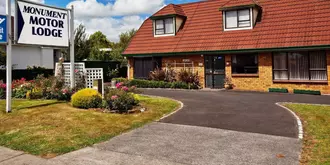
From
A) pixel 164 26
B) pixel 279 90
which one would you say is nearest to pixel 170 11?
pixel 164 26

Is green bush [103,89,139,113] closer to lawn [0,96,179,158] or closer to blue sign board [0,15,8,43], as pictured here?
lawn [0,96,179,158]

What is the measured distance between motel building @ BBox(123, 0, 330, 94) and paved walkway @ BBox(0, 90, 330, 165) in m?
9.20

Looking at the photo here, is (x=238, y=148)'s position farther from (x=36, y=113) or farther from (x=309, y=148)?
(x=36, y=113)

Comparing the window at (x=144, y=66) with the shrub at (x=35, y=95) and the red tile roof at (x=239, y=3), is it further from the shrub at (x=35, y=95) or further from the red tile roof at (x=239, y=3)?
the shrub at (x=35, y=95)

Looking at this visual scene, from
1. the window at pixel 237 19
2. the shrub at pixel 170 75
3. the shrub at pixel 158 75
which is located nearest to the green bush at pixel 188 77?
the shrub at pixel 170 75

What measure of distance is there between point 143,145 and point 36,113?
17.2 feet

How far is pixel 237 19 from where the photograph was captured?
20844 millimetres

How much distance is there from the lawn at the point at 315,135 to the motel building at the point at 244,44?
7524 mm

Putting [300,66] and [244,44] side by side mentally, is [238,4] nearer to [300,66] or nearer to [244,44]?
[244,44]

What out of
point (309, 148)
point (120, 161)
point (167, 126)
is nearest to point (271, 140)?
point (309, 148)

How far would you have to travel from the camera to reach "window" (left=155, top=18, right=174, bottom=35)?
24.0 m

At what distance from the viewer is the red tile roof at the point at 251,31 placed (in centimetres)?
1770

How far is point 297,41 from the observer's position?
56.9 ft

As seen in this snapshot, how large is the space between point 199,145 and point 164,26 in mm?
18846
